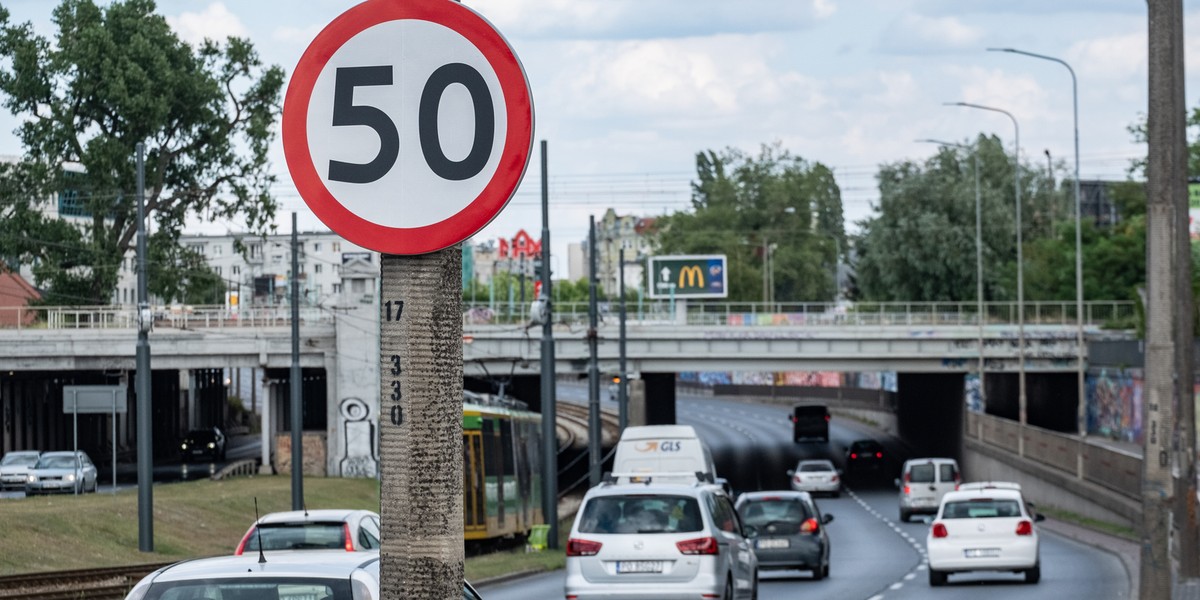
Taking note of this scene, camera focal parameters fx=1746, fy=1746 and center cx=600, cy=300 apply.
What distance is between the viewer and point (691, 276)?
93.2 metres


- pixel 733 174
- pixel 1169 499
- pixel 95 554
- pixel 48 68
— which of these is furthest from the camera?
pixel 733 174

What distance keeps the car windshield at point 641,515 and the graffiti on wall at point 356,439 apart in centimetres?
4081

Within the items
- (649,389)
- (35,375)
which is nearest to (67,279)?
(35,375)

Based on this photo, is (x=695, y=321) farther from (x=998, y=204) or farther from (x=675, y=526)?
(x=675, y=526)

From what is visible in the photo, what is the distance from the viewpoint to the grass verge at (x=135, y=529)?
30641 mm

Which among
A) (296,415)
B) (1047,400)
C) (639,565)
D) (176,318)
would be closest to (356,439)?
(176,318)

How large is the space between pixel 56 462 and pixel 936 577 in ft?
97.4

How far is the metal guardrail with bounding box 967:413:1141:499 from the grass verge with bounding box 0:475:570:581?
1416 cm

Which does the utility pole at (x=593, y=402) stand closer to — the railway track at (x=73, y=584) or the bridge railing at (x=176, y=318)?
the bridge railing at (x=176, y=318)

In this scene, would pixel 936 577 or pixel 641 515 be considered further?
pixel 936 577

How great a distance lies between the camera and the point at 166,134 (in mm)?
68812

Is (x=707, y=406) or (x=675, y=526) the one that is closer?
(x=675, y=526)

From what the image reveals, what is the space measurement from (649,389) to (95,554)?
178 feet

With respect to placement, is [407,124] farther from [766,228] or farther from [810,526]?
[766,228]
